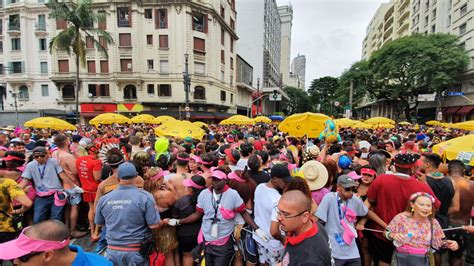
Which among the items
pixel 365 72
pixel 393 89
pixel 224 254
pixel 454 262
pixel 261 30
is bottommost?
pixel 454 262

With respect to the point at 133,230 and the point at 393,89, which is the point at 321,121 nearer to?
the point at 133,230

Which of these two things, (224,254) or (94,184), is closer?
(224,254)

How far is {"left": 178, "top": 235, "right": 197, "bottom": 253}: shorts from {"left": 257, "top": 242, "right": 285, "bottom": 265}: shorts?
3.29 feet

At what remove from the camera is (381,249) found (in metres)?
3.40

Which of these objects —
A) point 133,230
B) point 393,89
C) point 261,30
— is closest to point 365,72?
point 393,89

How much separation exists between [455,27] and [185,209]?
44.1 meters

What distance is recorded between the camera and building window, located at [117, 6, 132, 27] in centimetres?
2970

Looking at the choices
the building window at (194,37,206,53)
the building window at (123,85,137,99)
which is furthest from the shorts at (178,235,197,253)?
the building window at (123,85,137,99)

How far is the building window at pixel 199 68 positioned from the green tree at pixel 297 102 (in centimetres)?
5005

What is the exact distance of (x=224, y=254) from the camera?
3.28 meters

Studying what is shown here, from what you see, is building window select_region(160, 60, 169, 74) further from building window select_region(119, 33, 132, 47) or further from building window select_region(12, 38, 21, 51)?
building window select_region(12, 38, 21, 51)

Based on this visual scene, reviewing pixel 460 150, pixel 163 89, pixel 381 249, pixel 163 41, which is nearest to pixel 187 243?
pixel 381 249

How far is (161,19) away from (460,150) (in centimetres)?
3274

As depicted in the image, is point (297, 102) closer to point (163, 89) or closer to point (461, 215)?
point (163, 89)
